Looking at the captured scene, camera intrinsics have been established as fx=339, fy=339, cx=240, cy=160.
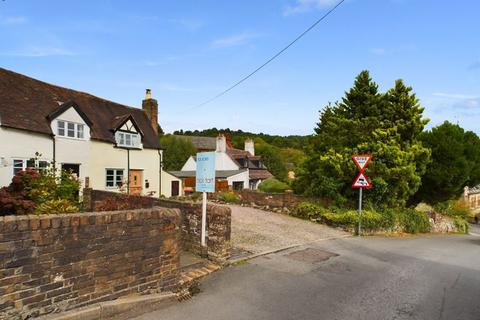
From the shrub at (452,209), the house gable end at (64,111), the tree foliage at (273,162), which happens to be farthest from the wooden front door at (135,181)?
the tree foliage at (273,162)

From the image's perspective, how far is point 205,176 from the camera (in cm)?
779

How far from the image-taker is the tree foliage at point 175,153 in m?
53.2

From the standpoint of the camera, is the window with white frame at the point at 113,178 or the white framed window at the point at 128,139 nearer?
the window with white frame at the point at 113,178

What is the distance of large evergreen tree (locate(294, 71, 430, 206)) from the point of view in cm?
1505

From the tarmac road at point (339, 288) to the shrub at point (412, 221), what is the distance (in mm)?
5531

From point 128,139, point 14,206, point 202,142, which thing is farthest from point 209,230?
point 202,142

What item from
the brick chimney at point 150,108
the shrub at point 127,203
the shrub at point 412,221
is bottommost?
the shrub at point 412,221

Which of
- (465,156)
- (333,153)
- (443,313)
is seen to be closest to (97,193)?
(333,153)

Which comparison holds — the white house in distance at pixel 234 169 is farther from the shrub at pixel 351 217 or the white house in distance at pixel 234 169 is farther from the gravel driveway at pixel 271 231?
the gravel driveway at pixel 271 231

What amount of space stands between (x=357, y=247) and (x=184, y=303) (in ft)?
22.8

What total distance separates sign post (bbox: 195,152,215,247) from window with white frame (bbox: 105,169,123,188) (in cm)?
1511

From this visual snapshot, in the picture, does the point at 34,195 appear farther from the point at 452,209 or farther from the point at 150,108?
the point at 452,209

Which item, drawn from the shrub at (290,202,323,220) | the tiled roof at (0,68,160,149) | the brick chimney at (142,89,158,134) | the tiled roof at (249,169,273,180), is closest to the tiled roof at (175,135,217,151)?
the tiled roof at (249,169,273,180)

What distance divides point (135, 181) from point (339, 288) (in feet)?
63.7
